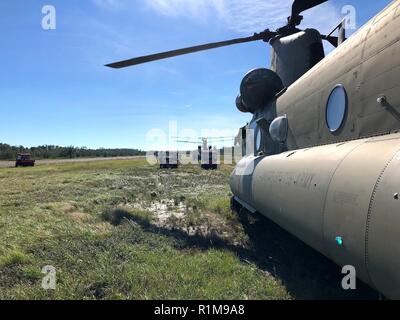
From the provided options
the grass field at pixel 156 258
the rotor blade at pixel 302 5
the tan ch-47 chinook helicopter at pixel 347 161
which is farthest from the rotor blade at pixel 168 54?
the grass field at pixel 156 258

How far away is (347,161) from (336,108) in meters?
1.80

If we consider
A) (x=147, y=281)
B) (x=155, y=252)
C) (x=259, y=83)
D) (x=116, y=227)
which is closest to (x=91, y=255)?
(x=155, y=252)

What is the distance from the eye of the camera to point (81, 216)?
10.7 m

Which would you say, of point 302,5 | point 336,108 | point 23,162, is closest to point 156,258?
point 336,108

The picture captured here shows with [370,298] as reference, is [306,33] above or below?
Answer: above

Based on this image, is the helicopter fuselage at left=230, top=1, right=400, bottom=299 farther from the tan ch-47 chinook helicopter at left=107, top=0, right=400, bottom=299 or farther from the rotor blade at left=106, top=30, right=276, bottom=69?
the rotor blade at left=106, top=30, right=276, bottom=69

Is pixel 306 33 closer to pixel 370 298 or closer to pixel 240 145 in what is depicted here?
pixel 240 145

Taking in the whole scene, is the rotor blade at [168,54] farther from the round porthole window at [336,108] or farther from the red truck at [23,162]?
the red truck at [23,162]

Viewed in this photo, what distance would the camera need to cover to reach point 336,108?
5.60 m

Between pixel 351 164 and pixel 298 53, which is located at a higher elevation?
pixel 298 53

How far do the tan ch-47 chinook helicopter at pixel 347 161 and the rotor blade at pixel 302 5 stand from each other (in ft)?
0.47

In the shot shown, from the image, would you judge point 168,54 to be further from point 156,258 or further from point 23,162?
point 23,162

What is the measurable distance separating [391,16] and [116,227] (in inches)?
288

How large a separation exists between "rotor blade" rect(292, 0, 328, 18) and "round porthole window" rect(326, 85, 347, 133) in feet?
11.8
